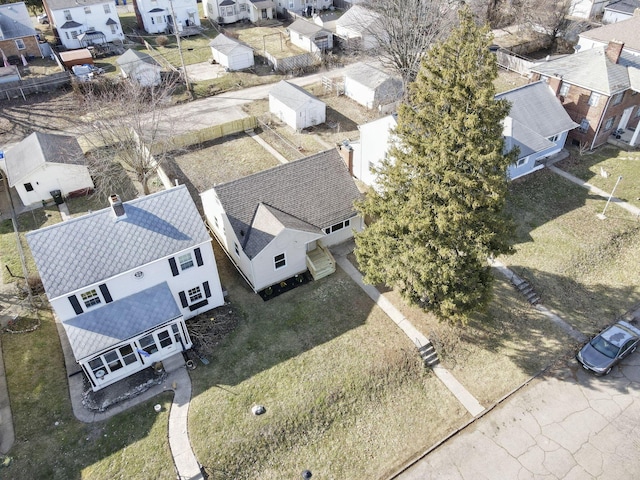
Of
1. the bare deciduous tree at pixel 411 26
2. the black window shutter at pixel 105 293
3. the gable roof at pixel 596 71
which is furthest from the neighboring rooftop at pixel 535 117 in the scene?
the black window shutter at pixel 105 293

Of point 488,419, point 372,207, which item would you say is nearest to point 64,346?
point 372,207

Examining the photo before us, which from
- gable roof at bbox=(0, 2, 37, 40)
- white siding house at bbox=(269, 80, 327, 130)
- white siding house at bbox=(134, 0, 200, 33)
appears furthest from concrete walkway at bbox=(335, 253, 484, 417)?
white siding house at bbox=(134, 0, 200, 33)

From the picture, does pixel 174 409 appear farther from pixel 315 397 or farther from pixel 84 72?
pixel 84 72

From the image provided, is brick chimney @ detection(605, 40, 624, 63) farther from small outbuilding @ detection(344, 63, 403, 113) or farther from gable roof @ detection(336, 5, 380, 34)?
gable roof @ detection(336, 5, 380, 34)

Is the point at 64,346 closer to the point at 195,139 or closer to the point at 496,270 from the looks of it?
the point at 195,139

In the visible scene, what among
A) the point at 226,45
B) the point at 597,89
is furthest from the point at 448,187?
the point at 226,45

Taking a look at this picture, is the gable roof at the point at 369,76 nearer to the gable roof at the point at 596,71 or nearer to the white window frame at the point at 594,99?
the gable roof at the point at 596,71
